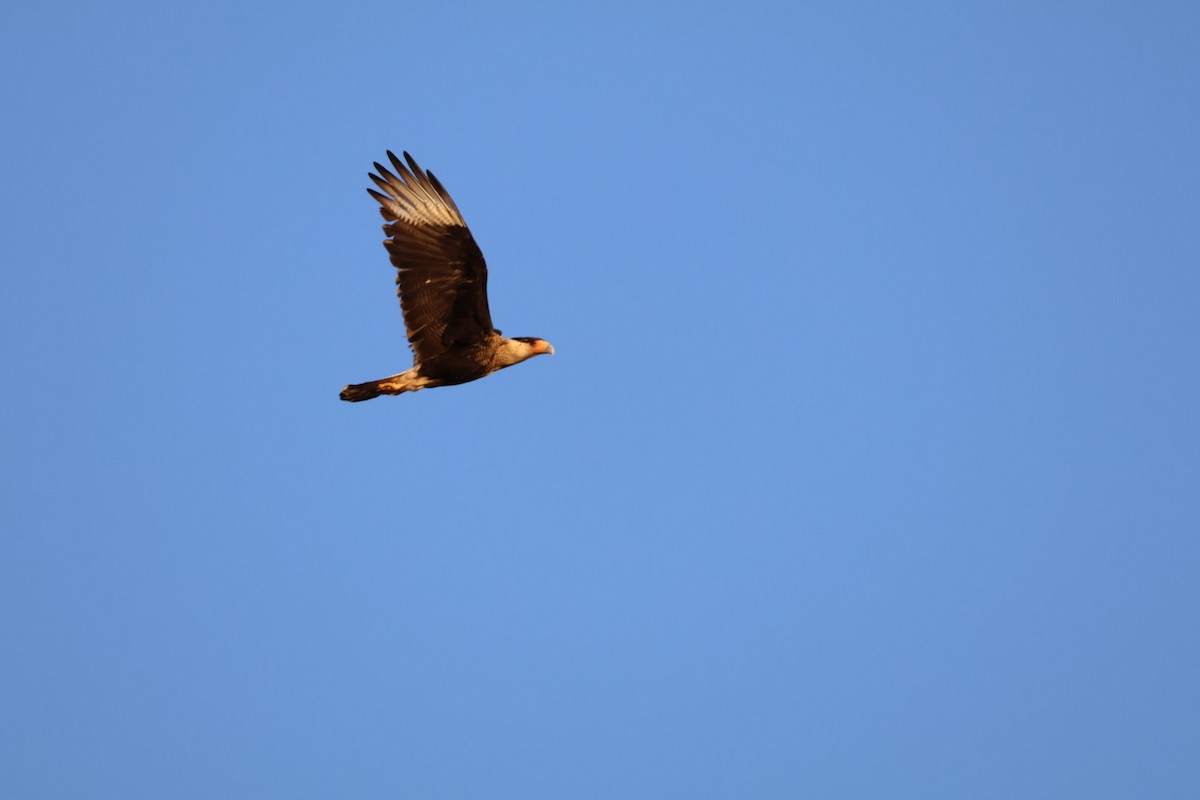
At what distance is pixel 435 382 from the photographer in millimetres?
19266

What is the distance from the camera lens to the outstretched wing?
18688 millimetres

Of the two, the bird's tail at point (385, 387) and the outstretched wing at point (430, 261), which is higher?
the outstretched wing at point (430, 261)

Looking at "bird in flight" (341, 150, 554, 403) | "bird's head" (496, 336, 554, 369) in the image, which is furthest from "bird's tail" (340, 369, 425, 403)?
"bird's head" (496, 336, 554, 369)

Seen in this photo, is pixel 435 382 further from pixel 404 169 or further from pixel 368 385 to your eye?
pixel 404 169

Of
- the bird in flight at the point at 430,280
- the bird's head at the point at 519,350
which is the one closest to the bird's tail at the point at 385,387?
the bird in flight at the point at 430,280

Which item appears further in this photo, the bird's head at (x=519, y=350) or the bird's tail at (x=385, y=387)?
the bird's head at (x=519, y=350)

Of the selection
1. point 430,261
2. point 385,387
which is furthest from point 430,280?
point 385,387

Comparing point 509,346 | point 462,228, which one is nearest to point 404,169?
point 462,228

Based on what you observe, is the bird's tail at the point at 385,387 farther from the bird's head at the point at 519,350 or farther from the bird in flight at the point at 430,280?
the bird's head at the point at 519,350

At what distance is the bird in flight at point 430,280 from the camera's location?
61.4 feet

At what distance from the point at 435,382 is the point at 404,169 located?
238cm

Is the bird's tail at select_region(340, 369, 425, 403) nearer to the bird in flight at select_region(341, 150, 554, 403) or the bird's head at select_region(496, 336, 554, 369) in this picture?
the bird in flight at select_region(341, 150, 554, 403)

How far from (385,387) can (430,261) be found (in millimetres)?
1473

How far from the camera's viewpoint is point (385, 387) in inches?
746
